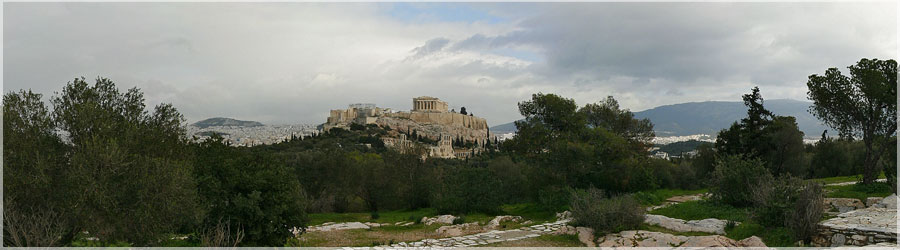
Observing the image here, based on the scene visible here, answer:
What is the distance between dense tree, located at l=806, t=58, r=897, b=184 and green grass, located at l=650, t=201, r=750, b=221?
8.04 metres

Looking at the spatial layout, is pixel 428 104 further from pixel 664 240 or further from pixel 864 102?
A: pixel 664 240

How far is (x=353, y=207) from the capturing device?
109 feet

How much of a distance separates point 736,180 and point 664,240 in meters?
6.74

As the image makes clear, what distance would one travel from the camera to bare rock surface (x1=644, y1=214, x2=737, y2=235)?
1530 centimetres

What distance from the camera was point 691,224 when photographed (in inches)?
631

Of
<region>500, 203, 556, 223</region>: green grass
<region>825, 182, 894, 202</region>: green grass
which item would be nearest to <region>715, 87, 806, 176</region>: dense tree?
<region>825, 182, 894, 202</region>: green grass

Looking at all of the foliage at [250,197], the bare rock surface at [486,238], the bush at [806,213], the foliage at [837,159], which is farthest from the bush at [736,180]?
the foliage at [837,159]

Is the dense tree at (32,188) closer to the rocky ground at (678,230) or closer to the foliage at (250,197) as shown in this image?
the foliage at (250,197)

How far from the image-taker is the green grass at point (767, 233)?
42.2 feet

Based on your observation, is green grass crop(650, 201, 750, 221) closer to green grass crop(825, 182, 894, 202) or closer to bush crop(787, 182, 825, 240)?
bush crop(787, 182, 825, 240)

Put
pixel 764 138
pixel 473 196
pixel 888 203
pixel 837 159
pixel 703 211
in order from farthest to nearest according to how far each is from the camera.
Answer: pixel 837 159 → pixel 764 138 → pixel 473 196 → pixel 703 211 → pixel 888 203

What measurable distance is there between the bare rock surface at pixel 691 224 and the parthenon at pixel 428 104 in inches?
5875

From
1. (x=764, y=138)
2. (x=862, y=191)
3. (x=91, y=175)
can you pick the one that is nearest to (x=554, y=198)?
(x=862, y=191)

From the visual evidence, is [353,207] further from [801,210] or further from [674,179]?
[801,210]
